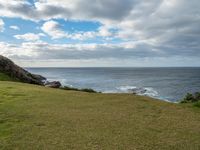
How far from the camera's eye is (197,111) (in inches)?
761

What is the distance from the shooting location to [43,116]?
53.1 ft

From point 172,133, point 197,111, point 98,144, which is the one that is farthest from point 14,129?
point 197,111

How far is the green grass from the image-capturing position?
447 inches

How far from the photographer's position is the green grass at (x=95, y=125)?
11.3 m

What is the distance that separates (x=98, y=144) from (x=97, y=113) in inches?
237

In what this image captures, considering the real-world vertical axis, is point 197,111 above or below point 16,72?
below

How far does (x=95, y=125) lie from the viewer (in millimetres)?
14266

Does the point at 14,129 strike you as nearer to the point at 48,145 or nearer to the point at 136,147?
the point at 48,145

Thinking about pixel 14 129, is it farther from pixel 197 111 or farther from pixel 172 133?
pixel 197 111

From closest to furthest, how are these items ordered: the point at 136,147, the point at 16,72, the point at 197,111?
the point at 136,147, the point at 197,111, the point at 16,72

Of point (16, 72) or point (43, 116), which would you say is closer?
point (43, 116)

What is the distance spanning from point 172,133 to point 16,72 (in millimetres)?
48484

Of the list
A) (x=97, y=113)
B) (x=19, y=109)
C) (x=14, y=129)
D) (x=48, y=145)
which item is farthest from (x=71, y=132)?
(x=19, y=109)

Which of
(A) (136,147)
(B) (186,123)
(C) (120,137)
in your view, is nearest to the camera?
(A) (136,147)
